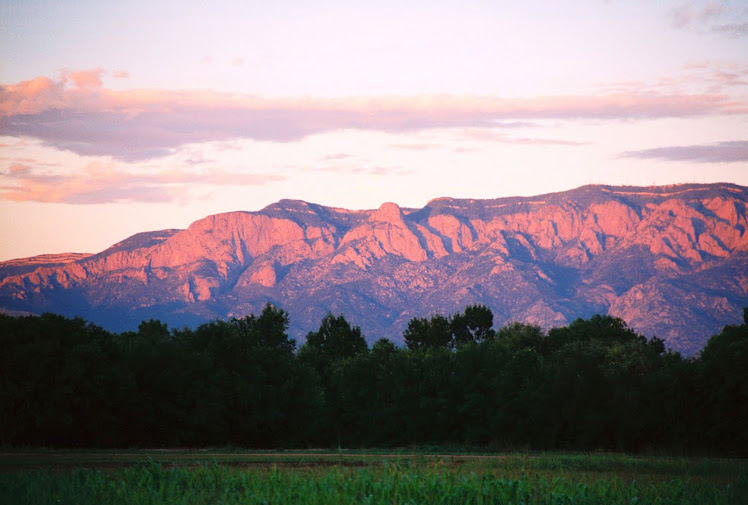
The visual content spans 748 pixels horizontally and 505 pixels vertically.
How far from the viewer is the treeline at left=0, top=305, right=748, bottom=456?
62.9 meters

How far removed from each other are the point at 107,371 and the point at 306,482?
44.3m

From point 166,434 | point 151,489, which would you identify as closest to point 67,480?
point 151,489

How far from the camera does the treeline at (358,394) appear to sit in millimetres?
62875

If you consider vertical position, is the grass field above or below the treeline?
above

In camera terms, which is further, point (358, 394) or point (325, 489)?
point (358, 394)

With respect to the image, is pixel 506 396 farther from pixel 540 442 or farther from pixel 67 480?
pixel 67 480

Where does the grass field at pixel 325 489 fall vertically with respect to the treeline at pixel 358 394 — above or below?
above

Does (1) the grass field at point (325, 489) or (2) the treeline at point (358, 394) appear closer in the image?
(1) the grass field at point (325, 489)

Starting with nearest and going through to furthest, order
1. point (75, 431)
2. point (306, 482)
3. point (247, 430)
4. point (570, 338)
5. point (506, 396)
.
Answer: point (306, 482)
point (75, 431)
point (247, 430)
point (506, 396)
point (570, 338)

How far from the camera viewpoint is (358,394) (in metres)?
105

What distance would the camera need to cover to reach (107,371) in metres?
65.6

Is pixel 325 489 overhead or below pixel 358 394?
overhead

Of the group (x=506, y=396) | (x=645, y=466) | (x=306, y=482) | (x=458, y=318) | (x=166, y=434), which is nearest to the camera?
(x=306, y=482)

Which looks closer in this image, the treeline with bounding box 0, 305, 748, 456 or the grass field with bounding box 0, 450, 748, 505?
the grass field with bounding box 0, 450, 748, 505
